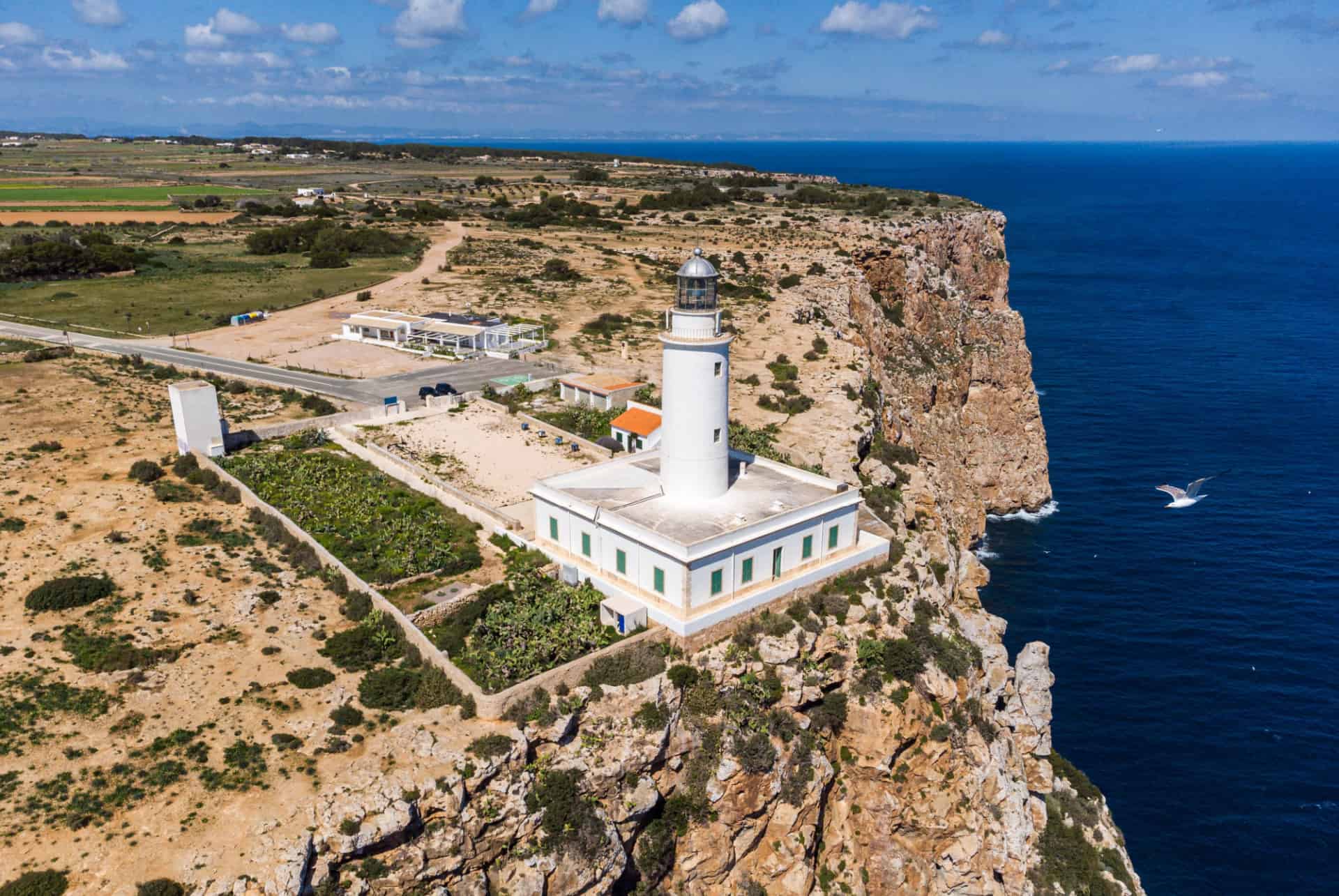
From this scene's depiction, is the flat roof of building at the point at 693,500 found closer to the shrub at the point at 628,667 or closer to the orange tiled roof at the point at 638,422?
Result: the shrub at the point at 628,667

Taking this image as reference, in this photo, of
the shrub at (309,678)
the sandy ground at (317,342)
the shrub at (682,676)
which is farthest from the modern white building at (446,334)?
the shrub at (682,676)

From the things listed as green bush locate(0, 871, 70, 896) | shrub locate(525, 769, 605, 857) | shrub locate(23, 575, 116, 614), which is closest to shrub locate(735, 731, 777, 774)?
shrub locate(525, 769, 605, 857)

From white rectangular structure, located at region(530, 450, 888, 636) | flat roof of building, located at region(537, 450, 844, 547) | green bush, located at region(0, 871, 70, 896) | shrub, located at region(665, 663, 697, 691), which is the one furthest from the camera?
flat roof of building, located at region(537, 450, 844, 547)

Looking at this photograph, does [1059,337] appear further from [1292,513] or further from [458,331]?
[458,331]

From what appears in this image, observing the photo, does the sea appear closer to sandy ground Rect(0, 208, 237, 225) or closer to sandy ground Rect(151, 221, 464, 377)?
sandy ground Rect(151, 221, 464, 377)

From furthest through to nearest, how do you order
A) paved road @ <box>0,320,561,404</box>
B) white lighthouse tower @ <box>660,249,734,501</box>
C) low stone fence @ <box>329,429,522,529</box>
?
paved road @ <box>0,320,561,404</box> < low stone fence @ <box>329,429,522,529</box> < white lighthouse tower @ <box>660,249,734,501</box>

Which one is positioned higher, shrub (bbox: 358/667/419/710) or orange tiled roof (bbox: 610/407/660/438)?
orange tiled roof (bbox: 610/407/660/438)

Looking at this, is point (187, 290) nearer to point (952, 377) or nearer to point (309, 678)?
point (309, 678)
